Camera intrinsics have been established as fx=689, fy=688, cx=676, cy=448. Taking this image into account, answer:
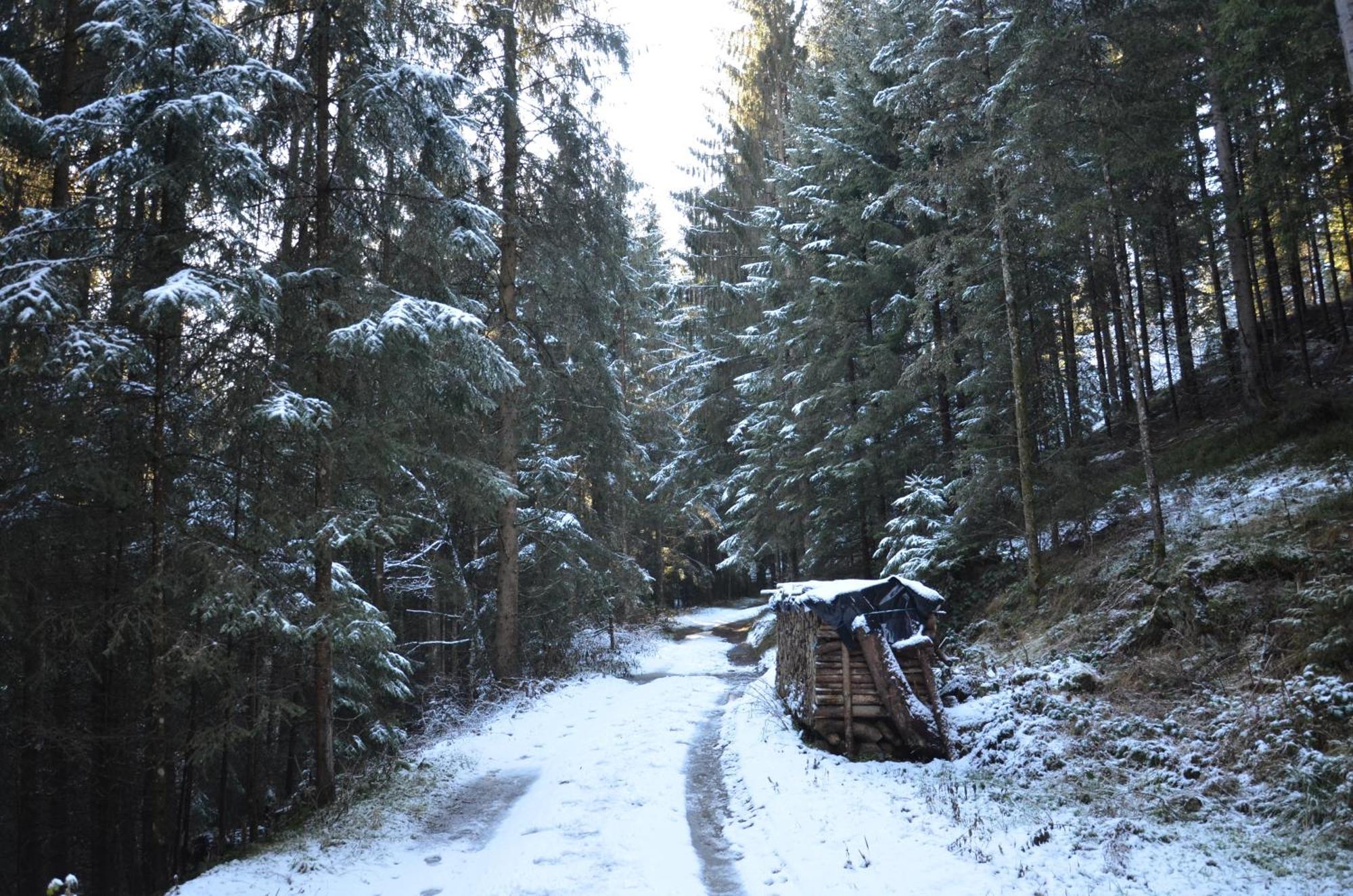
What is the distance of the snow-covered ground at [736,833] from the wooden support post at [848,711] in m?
0.31

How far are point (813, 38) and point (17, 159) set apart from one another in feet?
79.1

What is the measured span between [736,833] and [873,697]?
284cm

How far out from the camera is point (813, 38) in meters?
25.4

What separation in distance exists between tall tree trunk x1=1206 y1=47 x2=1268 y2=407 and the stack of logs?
25.9 feet

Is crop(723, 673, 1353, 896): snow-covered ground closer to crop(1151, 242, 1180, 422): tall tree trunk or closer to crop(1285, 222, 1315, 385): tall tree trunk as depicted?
crop(1285, 222, 1315, 385): tall tree trunk

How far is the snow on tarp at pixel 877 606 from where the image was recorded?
8.88 meters

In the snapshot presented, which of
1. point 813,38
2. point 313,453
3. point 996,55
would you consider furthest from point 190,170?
point 813,38

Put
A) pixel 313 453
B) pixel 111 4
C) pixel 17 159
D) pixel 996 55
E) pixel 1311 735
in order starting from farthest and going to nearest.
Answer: pixel 996 55 → pixel 17 159 → pixel 313 453 → pixel 111 4 → pixel 1311 735

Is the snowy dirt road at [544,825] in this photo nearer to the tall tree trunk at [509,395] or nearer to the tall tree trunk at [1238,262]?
the tall tree trunk at [509,395]

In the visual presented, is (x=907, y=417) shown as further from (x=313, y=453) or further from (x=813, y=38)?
A: (x=813, y=38)

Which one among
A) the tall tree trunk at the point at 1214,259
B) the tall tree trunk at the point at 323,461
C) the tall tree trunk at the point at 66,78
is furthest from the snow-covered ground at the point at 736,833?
the tall tree trunk at the point at 1214,259

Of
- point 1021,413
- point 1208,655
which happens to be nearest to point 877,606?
point 1208,655

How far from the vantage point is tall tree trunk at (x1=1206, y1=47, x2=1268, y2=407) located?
11.2 metres

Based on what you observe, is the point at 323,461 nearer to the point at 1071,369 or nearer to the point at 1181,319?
the point at 1071,369
